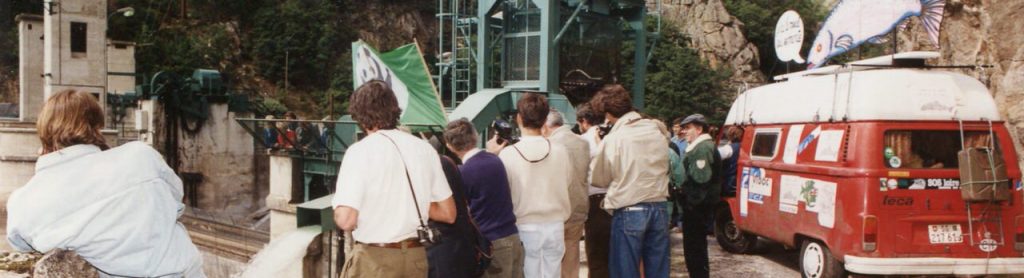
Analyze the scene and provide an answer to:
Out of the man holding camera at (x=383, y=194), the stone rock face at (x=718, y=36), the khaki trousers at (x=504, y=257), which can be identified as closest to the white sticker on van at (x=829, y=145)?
the khaki trousers at (x=504, y=257)

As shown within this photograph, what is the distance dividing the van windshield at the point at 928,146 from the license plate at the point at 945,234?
0.54 meters

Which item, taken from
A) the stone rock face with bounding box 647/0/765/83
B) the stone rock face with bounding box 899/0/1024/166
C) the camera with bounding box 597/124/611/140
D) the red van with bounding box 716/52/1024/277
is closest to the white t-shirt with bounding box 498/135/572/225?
the camera with bounding box 597/124/611/140

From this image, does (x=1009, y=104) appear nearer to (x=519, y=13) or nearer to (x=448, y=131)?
(x=519, y=13)

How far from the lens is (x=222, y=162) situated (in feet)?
94.2

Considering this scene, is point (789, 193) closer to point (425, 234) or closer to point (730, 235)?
point (730, 235)

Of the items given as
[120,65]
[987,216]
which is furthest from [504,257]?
[120,65]

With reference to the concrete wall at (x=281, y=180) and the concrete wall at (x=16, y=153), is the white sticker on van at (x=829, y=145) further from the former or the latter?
the concrete wall at (x=16, y=153)

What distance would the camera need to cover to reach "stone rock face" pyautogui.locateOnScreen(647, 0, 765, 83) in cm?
5272

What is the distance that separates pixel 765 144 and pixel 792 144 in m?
0.71

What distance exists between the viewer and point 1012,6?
14523 mm

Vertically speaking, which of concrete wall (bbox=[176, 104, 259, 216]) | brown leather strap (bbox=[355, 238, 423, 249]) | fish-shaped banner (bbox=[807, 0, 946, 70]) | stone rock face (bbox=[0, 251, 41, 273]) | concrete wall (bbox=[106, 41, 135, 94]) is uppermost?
concrete wall (bbox=[106, 41, 135, 94])

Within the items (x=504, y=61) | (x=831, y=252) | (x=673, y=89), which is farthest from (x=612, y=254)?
(x=673, y=89)

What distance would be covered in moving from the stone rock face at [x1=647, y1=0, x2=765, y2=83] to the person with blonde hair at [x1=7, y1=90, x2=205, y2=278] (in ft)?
165

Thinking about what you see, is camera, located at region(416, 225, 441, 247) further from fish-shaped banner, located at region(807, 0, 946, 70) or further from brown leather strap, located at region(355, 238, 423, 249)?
fish-shaped banner, located at region(807, 0, 946, 70)
